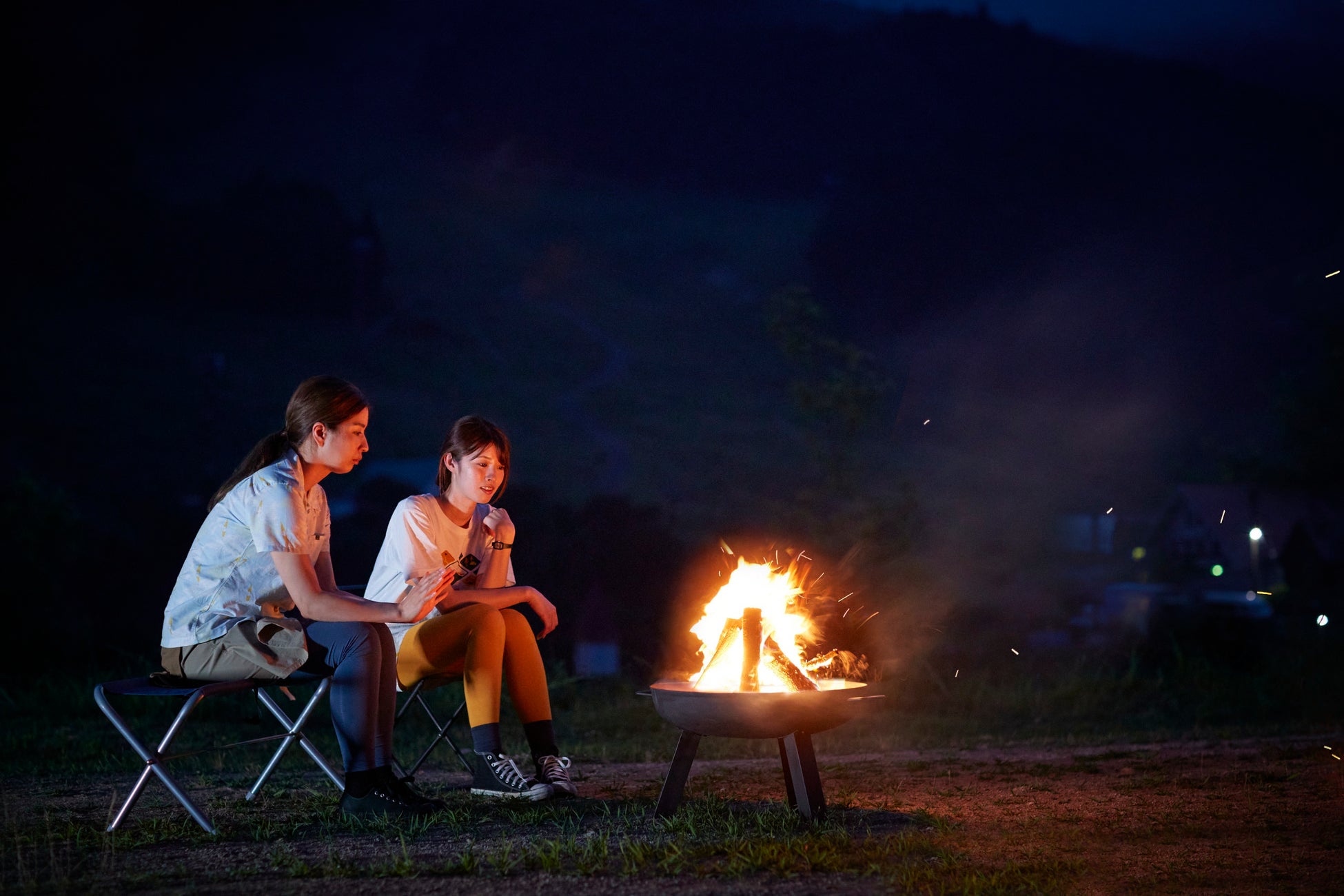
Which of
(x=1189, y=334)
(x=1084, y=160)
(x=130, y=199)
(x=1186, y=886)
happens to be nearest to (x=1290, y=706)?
(x=1186, y=886)

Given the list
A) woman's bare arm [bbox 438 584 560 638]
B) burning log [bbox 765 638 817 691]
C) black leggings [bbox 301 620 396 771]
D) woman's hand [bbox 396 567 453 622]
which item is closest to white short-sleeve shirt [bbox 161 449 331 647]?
black leggings [bbox 301 620 396 771]

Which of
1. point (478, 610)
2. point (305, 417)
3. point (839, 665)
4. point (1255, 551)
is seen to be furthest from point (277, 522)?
point (1255, 551)

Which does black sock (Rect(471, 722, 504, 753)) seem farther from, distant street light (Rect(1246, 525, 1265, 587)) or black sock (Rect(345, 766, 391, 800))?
distant street light (Rect(1246, 525, 1265, 587))

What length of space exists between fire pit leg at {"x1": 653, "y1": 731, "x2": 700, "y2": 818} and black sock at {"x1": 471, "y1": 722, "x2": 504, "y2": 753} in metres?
0.52

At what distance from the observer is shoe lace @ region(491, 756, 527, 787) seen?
10.8ft

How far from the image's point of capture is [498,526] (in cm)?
372

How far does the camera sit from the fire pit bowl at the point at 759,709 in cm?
296

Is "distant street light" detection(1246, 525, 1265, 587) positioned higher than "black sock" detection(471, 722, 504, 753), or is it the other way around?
"distant street light" detection(1246, 525, 1265, 587)

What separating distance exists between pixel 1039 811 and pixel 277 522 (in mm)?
2509

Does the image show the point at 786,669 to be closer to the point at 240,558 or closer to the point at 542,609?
the point at 542,609

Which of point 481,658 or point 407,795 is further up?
point 481,658

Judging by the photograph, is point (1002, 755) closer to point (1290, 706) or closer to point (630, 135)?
point (1290, 706)

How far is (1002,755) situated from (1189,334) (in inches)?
378

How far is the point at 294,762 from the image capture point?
462 centimetres
